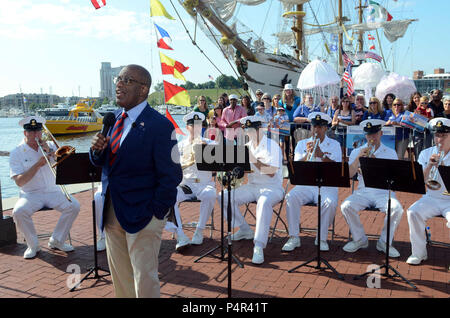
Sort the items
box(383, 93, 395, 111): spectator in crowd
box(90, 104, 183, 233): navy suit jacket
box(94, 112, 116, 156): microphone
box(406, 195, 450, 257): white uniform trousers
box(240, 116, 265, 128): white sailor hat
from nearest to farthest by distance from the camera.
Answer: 1. box(90, 104, 183, 233): navy suit jacket
2. box(94, 112, 116, 156): microphone
3. box(406, 195, 450, 257): white uniform trousers
4. box(240, 116, 265, 128): white sailor hat
5. box(383, 93, 395, 111): spectator in crowd

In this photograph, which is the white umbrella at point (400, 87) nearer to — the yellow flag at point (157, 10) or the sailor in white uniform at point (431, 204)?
the sailor in white uniform at point (431, 204)

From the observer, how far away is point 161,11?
8.69 meters

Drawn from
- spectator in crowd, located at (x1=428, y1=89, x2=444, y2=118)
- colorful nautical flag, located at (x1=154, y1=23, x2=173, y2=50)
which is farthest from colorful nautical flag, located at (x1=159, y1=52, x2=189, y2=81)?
spectator in crowd, located at (x1=428, y1=89, x2=444, y2=118)

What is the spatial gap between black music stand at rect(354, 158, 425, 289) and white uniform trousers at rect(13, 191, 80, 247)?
370cm

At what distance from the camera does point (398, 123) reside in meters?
7.83

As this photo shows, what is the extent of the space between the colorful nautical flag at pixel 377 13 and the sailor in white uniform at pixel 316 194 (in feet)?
92.3

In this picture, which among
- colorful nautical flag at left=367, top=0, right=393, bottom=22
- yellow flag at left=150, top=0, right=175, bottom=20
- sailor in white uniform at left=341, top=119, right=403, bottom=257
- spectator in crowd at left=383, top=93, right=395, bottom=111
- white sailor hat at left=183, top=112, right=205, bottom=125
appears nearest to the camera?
sailor in white uniform at left=341, top=119, right=403, bottom=257

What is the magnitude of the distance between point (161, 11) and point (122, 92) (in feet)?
21.9

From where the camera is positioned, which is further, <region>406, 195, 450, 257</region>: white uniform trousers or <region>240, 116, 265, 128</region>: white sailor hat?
<region>240, 116, 265, 128</region>: white sailor hat

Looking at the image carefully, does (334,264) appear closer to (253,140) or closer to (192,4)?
(253,140)

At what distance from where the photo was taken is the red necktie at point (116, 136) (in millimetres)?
2719

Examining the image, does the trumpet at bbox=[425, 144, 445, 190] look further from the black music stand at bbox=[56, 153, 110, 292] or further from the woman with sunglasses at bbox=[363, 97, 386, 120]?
the black music stand at bbox=[56, 153, 110, 292]

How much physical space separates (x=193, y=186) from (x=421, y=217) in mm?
3060

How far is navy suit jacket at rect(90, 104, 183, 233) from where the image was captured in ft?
8.64
